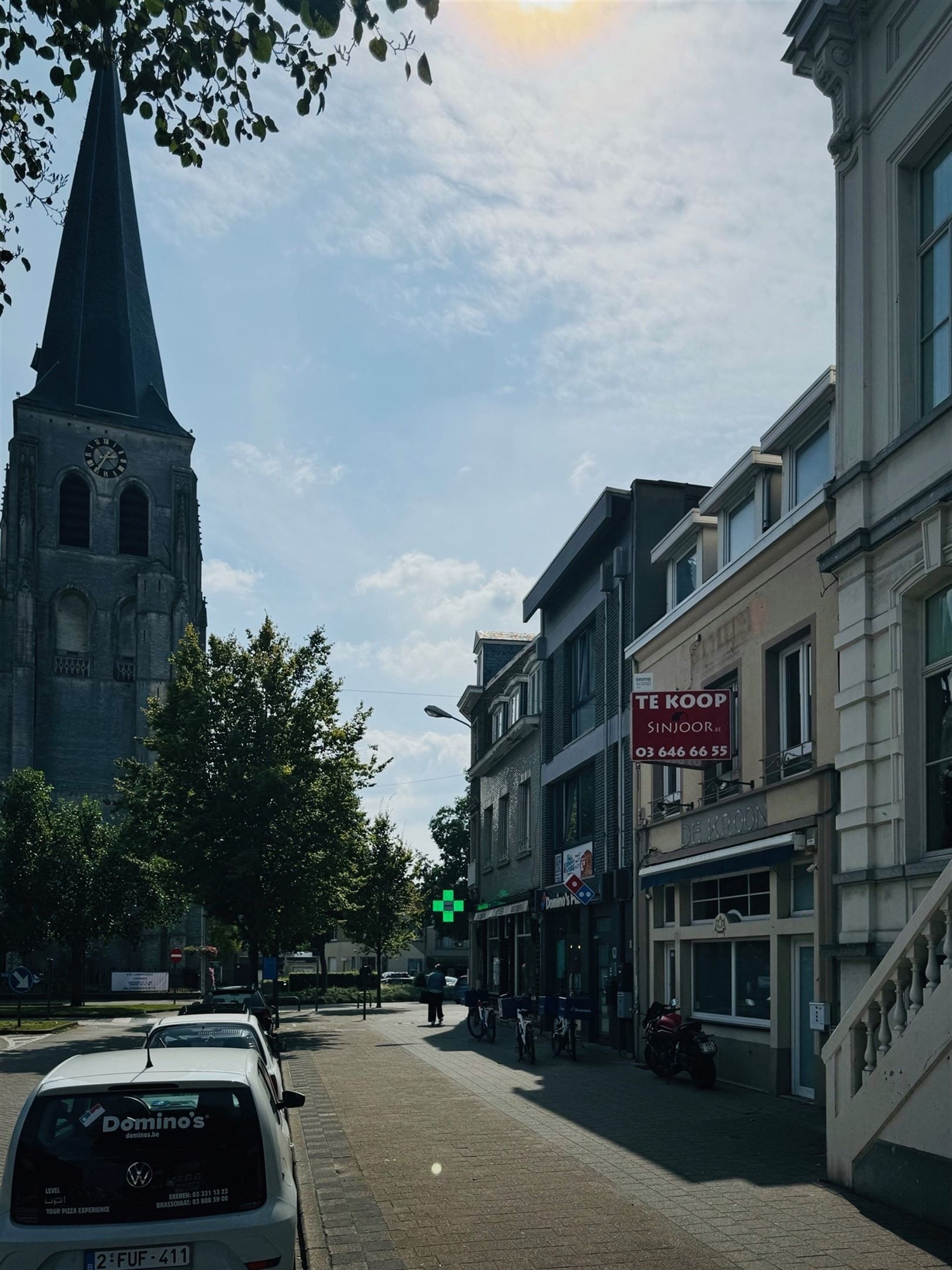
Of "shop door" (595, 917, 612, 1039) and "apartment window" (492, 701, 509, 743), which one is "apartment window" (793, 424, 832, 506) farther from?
"apartment window" (492, 701, 509, 743)

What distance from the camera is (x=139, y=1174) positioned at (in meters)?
5.59

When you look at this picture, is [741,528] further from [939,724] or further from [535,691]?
[535,691]

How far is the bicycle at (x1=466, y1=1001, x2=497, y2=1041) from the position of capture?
88.0ft

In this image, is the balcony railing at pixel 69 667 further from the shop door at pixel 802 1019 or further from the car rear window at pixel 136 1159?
the car rear window at pixel 136 1159

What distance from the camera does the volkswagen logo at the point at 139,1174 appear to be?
18.3ft

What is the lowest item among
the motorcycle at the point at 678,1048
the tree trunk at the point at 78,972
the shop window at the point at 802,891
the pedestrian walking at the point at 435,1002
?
the tree trunk at the point at 78,972

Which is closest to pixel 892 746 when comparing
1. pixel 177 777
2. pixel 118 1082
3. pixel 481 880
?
pixel 118 1082

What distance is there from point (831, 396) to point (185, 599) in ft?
203

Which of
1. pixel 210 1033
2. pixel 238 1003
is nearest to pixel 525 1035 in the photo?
pixel 238 1003

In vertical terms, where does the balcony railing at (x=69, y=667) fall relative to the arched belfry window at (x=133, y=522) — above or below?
below

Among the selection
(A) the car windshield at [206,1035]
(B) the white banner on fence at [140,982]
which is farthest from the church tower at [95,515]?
(A) the car windshield at [206,1035]

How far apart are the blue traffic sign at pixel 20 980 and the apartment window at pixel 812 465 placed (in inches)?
839

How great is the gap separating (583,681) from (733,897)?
34.6ft

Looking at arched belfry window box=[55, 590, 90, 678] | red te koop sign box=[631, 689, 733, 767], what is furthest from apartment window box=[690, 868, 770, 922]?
arched belfry window box=[55, 590, 90, 678]
